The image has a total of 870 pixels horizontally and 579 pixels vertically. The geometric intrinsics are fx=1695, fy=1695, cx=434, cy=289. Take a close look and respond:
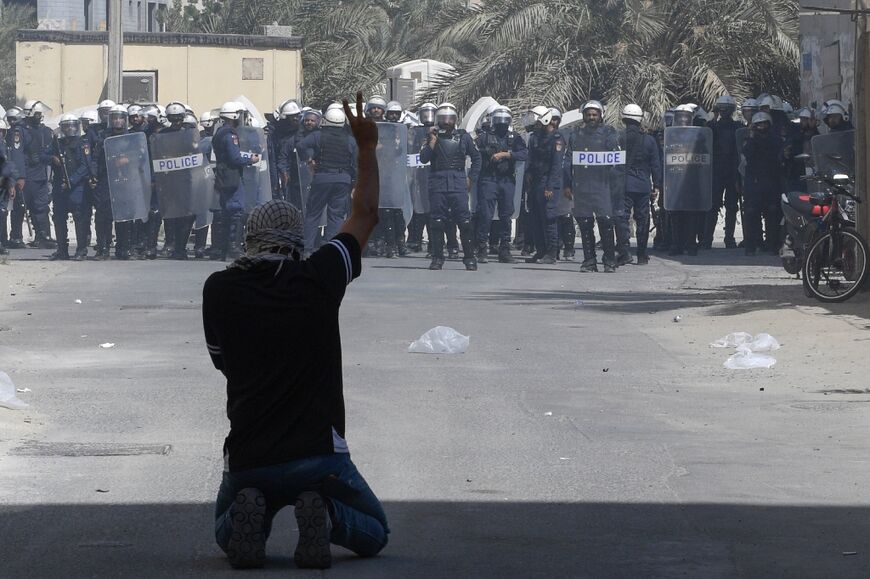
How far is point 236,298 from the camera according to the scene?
17.7 feet

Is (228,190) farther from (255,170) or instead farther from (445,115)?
(445,115)

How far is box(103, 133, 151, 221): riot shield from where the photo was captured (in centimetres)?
2181

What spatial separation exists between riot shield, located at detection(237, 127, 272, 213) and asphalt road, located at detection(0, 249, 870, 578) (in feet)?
23.8

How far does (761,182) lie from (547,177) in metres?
2.89

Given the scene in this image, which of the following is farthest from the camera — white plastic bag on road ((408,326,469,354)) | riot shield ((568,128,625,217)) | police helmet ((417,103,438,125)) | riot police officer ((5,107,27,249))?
riot police officer ((5,107,27,249))

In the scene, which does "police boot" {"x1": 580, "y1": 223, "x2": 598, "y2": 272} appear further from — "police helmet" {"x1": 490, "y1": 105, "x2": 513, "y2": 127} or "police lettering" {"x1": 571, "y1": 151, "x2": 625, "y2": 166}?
"police helmet" {"x1": 490, "y1": 105, "x2": 513, "y2": 127}

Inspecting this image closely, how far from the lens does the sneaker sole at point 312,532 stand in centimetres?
531

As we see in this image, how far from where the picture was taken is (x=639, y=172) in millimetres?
21234

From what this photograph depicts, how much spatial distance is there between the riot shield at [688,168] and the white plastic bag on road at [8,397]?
14.2m

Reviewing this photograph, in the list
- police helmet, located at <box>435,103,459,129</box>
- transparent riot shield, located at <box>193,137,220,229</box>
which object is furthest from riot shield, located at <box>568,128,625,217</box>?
transparent riot shield, located at <box>193,137,220,229</box>

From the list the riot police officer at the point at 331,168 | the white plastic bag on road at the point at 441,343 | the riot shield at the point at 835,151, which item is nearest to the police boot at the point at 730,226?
→ the riot police officer at the point at 331,168

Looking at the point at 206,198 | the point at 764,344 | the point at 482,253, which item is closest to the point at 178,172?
the point at 206,198

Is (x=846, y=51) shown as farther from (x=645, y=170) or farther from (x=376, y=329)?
(x=376, y=329)

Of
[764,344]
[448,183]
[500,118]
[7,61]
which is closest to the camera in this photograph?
[764,344]
